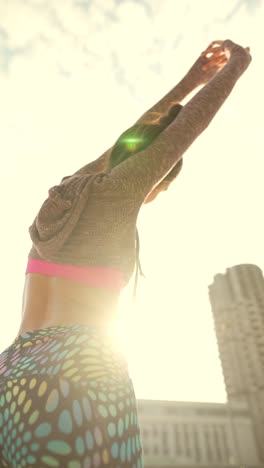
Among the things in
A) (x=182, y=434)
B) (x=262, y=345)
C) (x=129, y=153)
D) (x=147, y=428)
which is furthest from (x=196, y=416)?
(x=129, y=153)

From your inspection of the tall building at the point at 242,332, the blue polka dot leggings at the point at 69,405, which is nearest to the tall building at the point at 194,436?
the tall building at the point at 242,332

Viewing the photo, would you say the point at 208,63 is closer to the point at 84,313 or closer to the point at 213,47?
the point at 213,47

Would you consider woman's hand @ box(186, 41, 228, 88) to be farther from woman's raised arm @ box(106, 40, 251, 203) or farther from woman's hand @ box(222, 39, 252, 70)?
woman's raised arm @ box(106, 40, 251, 203)

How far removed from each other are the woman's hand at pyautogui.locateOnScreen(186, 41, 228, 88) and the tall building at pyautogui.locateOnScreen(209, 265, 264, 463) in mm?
102613

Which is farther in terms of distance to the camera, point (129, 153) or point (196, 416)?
point (196, 416)

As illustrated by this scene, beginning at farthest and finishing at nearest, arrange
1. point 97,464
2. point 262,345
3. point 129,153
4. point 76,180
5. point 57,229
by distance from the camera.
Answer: point 262,345
point 129,153
point 76,180
point 57,229
point 97,464

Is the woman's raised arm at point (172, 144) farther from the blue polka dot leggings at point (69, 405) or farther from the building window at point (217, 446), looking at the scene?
the building window at point (217, 446)

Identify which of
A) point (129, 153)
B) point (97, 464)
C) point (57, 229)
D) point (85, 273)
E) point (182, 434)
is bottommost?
point (182, 434)

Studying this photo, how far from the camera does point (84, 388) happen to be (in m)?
1.00

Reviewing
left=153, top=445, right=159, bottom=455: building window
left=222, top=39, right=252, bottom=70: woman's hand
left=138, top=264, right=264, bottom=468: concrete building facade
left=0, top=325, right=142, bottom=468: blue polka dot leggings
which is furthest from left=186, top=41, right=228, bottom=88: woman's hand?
left=153, top=445, right=159, bottom=455: building window

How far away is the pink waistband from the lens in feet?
4.53

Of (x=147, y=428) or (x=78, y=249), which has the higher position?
(x=78, y=249)

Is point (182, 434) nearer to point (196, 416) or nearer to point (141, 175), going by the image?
point (196, 416)

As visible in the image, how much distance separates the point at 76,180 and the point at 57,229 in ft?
0.80
